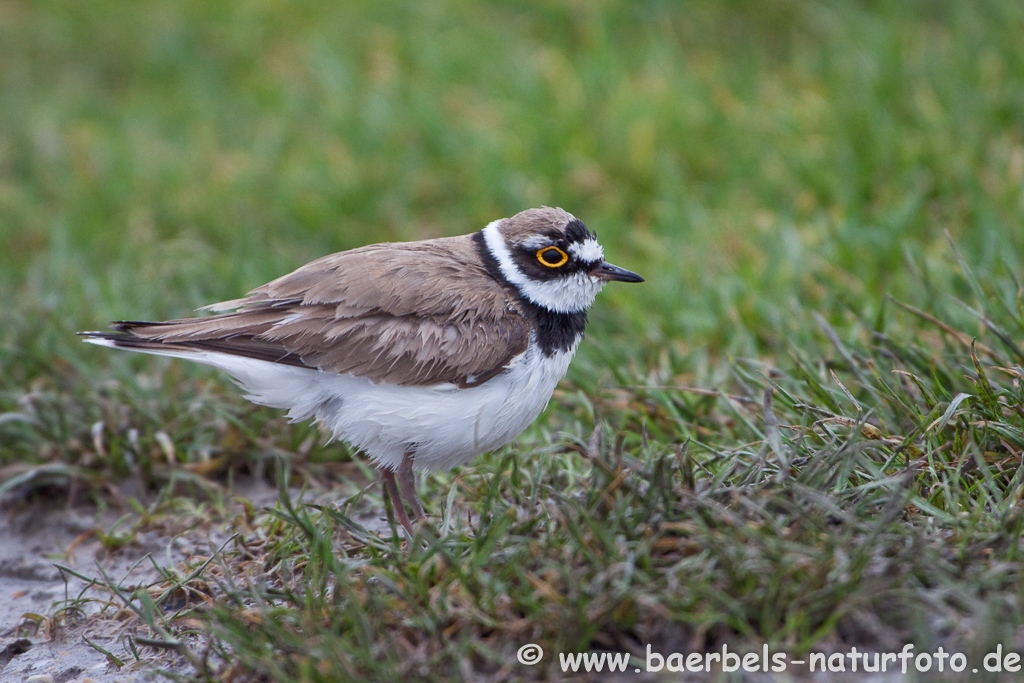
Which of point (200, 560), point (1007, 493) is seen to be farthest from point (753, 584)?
point (200, 560)

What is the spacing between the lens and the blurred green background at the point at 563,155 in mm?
6125

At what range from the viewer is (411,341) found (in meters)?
4.14

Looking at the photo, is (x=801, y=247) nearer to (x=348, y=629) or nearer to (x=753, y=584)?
(x=753, y=584)

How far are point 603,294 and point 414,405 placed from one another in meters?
2.73

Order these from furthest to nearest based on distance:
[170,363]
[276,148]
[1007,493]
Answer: [276,148], [170,363], [1007,493]

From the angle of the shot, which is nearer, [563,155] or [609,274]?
[609,274]

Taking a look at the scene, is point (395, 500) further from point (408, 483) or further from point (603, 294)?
point (603, 294)

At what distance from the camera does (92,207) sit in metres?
7.90

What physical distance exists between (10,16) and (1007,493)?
10.6 m

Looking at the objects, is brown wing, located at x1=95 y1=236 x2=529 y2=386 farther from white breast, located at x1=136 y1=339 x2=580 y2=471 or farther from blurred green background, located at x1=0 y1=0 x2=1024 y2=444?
blurred green background, located at x1=0 y1=0 x2=1024 y2=444

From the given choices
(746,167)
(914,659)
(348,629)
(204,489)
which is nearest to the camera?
(914,659)

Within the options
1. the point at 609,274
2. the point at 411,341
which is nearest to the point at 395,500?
the point at 411,341

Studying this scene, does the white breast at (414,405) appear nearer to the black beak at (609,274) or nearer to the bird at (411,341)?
the bird at (411,341)

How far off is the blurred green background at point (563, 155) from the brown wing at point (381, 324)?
4.67 ft
